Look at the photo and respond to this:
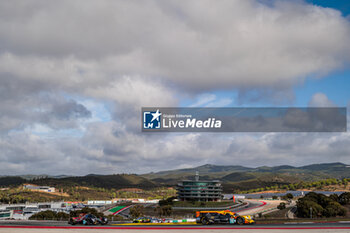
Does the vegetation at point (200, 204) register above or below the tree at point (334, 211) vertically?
below

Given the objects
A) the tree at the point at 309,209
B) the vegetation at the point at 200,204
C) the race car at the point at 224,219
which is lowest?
the vegetation at the point at 200,204

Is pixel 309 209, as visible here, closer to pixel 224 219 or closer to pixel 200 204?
pixel 224 219

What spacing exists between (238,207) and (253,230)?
133974mm

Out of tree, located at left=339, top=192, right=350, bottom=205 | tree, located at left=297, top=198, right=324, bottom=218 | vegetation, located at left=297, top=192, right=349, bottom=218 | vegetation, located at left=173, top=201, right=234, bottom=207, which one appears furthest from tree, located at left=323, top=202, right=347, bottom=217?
vegetation, located at left=173, top=201, right=234, bottom=207

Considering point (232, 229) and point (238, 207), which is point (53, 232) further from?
point (238, 207)

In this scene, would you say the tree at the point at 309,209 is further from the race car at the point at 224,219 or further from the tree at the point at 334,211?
the race car at the point at 224,219

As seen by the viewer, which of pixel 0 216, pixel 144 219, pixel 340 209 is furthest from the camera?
pixel 0 216

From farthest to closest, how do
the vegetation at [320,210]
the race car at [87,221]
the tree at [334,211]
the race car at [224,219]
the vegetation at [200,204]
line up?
the vegetation at [200,204], the vegetation at [320,210], the tree at [334,211], the race car at [87,221], the race car at [224,219]

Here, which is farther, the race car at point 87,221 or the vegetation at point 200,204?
the vegetation at point 200,204

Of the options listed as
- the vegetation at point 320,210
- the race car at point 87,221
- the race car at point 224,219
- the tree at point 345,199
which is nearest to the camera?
the race car at point 224,219

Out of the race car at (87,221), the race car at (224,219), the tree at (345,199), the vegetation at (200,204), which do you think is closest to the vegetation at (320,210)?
the tree at (345,199)

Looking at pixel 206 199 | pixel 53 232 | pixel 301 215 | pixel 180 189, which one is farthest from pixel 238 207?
pixel 53 232

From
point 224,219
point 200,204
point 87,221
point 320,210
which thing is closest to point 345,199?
point 320,210

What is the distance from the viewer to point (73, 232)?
45375 millimetres
